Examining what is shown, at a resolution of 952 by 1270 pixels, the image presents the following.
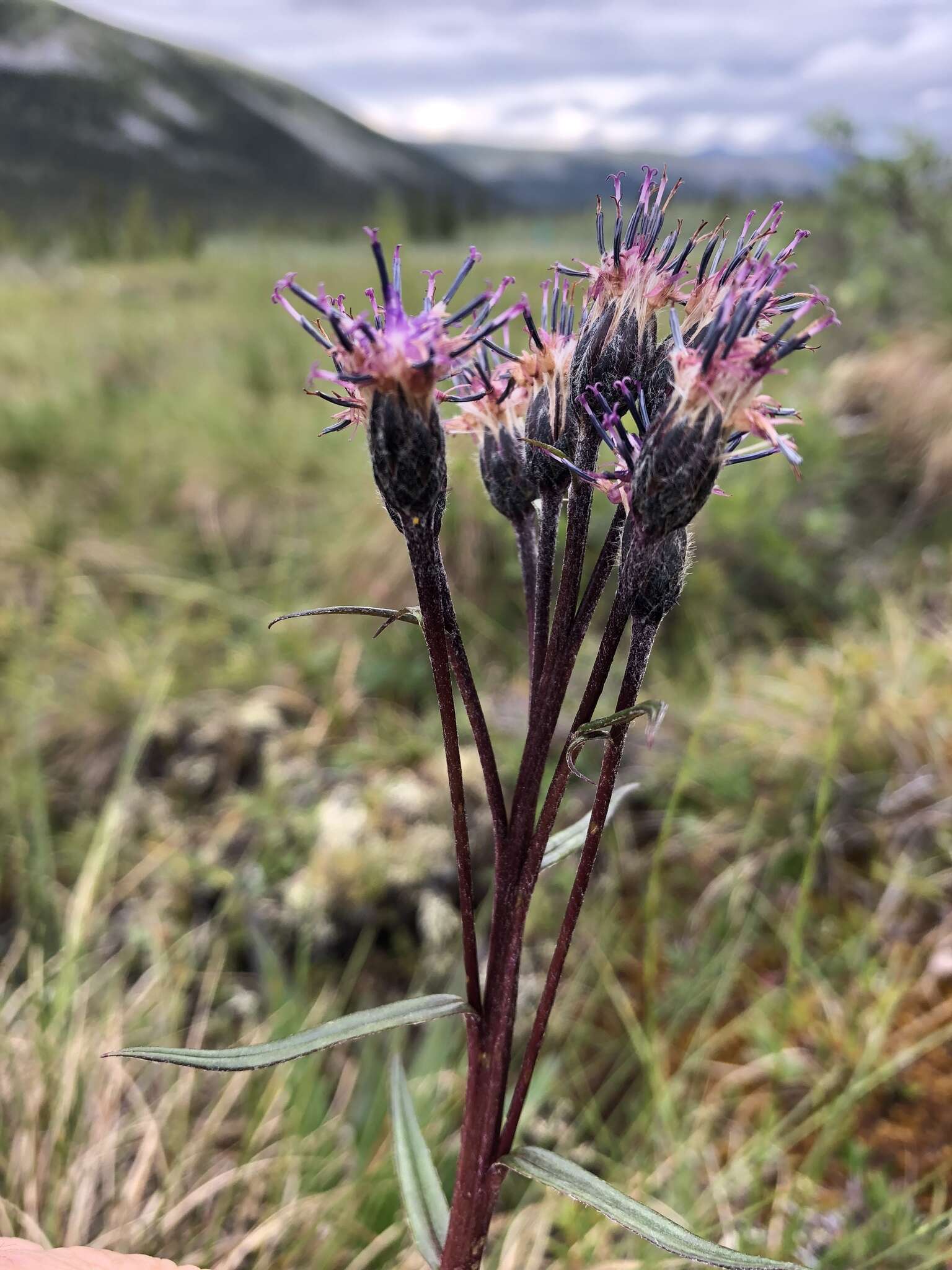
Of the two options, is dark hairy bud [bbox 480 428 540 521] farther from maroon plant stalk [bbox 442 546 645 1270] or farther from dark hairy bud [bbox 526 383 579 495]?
maroon plant stalk [bbox 442 546 645 1270]

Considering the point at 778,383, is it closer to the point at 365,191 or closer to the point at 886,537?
the point at 886,537

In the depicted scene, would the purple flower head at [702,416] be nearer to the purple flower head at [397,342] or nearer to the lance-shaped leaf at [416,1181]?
the purple flower head at [397,342]

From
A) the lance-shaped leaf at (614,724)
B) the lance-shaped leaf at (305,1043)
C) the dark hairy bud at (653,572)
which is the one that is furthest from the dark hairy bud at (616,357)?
the lance-shaped leaf at (305,1043)

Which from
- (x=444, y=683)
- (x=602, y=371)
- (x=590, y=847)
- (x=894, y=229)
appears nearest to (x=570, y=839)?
(x=590, y=847)

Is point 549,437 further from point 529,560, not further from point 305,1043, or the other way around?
point 305,1043

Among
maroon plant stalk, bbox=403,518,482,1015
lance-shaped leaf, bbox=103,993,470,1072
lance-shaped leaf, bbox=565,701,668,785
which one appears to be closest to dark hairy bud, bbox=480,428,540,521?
maroon plant stalk, bbox=403,518,482,1015

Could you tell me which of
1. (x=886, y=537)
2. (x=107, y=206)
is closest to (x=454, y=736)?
(x=886, y=537)
